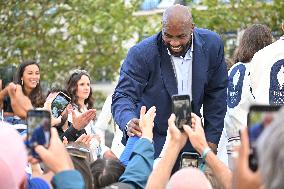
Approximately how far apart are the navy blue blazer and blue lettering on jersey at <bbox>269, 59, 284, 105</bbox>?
0.44 meters

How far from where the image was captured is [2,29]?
67.1ft

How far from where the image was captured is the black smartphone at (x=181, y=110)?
4352 mm

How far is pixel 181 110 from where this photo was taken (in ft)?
14.5

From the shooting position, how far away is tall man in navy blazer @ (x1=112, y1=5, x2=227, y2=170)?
660 cm

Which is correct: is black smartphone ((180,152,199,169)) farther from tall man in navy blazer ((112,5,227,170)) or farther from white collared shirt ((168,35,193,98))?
white collared shirt ((168,35,193,98))

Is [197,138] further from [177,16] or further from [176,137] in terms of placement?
[177,16]

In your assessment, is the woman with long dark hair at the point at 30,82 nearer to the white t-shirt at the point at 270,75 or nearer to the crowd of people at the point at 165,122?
the crowd of people at the point at 165,122

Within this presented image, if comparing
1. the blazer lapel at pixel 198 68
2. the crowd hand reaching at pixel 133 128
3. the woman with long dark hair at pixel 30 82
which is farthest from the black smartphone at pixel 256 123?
the woman with long dark hair at pixel 30 82

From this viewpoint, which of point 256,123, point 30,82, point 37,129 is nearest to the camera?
point 256,123

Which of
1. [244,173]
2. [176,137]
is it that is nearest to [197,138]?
[176,137]

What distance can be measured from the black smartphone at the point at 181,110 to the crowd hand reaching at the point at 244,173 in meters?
1.44

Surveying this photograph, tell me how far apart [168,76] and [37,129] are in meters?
3.09

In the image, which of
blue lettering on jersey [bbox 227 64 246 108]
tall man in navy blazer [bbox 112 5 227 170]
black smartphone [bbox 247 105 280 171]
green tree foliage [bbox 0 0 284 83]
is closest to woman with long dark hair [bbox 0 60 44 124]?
blue lettering on jersey [bbox 227 64 246 108]

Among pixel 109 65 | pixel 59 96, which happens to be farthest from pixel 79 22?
pixel 59 96
